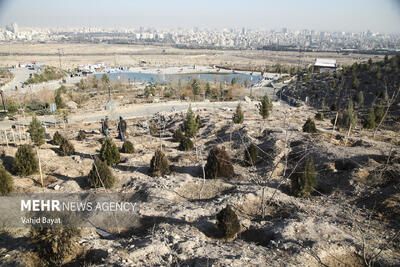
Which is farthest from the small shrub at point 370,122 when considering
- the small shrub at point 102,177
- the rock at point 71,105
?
the rock at point 71,105

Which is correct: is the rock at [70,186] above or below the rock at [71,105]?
above

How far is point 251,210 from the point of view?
741cm

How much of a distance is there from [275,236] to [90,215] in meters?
4.40

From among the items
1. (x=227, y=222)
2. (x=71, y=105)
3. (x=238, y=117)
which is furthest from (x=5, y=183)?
(x=71, y=105)

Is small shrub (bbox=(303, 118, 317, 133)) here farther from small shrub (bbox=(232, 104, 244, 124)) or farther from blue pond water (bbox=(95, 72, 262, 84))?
blue pond water (bbox=(95, 72, 262, 84))

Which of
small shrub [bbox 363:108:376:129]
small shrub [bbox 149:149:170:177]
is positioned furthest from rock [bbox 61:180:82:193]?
small shrub [bbox 363:108:376:129]

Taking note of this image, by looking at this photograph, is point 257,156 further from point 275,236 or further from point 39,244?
point 39,244

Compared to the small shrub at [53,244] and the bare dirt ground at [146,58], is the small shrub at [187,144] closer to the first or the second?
the small shrub at [53,244]

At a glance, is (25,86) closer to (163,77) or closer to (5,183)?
(163,77)

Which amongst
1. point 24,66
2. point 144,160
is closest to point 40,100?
point 144,160

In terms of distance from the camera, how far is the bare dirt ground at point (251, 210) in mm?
5273

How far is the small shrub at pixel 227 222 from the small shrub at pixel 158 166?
13.1 ft

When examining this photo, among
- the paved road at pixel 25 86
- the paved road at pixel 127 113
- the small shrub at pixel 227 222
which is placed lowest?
the paved road at pixel 127 113

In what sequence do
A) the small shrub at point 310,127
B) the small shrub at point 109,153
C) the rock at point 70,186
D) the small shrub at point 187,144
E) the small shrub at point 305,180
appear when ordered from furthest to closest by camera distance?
the small shrub at point 310,127 < the small shrub at point 187,144 < the small shrub at point 109,153 < the rock at point 70,186 < the small shrub at point 305,180
